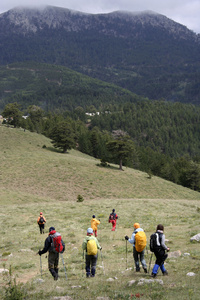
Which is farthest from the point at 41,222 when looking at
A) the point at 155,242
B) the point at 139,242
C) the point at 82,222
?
the point at 155,242

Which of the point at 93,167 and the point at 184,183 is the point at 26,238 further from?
the point at 184,183

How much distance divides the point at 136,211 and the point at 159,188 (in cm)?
3401

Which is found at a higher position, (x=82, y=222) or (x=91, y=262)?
(x=91, y=262)

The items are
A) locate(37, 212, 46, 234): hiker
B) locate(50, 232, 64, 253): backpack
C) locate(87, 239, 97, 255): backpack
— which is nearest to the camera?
locate(50, 232, 64, 253): backpack

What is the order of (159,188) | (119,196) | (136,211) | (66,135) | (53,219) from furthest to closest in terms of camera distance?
(66,135) → (159,188) → (119,196) → (136,211) → (53,219)

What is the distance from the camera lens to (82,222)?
26.5m

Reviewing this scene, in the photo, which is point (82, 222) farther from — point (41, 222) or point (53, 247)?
point (53, 247)

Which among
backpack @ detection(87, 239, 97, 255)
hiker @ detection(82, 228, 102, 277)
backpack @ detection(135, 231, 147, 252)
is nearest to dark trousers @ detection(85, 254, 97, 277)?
hiker @ detection(82, 228, 102, 277)

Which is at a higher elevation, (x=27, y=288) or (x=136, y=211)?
(x=27, y=288)

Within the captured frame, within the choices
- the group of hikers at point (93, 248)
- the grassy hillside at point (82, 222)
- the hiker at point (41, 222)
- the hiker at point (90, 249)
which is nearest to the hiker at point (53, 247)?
the group of hikers at point (93, 248)

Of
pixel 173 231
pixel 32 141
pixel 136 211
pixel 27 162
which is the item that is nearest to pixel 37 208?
pixel 136 211

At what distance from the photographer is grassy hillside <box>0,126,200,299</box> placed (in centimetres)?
1025

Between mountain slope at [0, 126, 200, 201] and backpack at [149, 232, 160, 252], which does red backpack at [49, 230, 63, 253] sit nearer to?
backpack at [149, 232, 160, 252]

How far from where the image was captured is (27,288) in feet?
34.2
